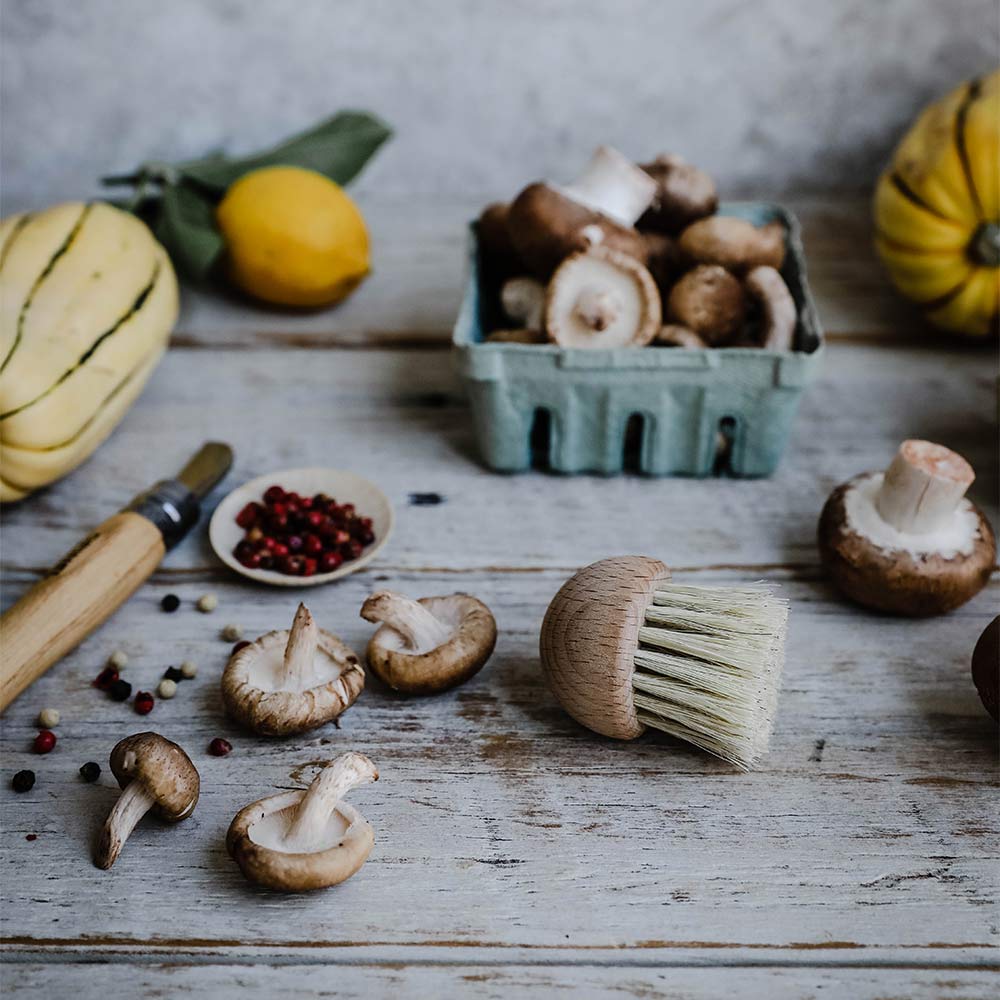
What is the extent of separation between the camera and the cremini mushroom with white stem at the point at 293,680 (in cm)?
74

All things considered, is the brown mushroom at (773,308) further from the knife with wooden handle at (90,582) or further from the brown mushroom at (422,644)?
the knife with wooden handle at (90,582)

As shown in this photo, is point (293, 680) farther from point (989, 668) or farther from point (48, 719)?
point (989, 668)

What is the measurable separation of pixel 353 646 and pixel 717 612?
0.30 m

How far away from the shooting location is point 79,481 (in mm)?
1036

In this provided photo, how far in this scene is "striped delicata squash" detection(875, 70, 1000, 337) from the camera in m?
1.10


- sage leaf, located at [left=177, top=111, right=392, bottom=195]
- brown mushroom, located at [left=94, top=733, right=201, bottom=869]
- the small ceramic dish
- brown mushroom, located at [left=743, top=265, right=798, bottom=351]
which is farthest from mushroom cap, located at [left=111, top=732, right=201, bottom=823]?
sage leaf, located at [left=177, top=111, right=392, bottom=195]

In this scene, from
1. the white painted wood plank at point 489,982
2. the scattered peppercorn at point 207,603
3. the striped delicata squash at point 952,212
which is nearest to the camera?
the white painted wood plank at point 489,982

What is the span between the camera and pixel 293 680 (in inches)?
29.9

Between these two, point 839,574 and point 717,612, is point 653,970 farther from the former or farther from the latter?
point 839,574

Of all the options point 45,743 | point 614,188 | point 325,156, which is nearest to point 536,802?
point 45,743

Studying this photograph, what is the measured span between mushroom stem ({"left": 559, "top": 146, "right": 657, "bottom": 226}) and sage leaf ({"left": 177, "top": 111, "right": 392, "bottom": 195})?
1.41 ft

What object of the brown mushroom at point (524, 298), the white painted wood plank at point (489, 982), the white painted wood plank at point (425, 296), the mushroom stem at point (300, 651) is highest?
the brown mushroom at point (524, 298)

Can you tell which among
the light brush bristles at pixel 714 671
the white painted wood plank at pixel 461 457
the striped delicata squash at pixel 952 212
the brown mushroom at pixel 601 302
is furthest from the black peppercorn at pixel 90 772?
the striped delicata squash at pixel 952 212

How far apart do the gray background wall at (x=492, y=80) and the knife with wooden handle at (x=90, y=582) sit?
71 cm
